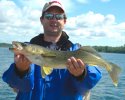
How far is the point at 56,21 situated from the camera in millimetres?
5664

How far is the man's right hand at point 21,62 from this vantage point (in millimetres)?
5250

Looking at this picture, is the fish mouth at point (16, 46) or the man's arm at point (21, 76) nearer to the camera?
the fish mouth at point (16, 46)

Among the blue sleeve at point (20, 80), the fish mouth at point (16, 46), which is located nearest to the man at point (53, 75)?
the blue sleeve at point (20, 80)

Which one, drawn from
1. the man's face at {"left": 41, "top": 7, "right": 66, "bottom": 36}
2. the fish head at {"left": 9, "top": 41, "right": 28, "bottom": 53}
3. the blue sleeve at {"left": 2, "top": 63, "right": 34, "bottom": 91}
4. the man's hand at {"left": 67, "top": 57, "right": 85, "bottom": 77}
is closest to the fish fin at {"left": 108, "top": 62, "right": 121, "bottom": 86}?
the man's hand at {"left": 67, "top": 57, "right": 85, "bottom": 77}

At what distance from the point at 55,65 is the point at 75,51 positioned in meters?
0.38

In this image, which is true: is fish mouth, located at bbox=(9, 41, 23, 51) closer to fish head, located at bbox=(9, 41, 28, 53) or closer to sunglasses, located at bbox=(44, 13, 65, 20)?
fish head, located at bbox=(9, 41, 28, 53)

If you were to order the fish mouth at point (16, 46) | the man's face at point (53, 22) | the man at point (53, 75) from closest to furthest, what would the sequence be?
the fish mouth at point (16, 46) < the man at point (53, 75) < the man's face at point (53, 22)

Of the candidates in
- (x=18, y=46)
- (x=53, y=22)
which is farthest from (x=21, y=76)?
(x=53, y=22)

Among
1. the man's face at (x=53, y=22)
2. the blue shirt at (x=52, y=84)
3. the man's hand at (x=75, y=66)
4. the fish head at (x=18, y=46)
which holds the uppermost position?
the man's face at (x=53, y=22)

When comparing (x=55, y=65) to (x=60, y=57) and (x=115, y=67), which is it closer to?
(x=60, y=57)

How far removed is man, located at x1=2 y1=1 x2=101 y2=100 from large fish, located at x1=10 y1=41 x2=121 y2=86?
95 millimetres

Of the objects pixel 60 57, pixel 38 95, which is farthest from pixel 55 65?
pixel 38 95

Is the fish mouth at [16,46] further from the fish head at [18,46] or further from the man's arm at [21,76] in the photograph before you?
the man's arm at [21,76]

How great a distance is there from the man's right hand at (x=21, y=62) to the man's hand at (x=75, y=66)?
64cm
